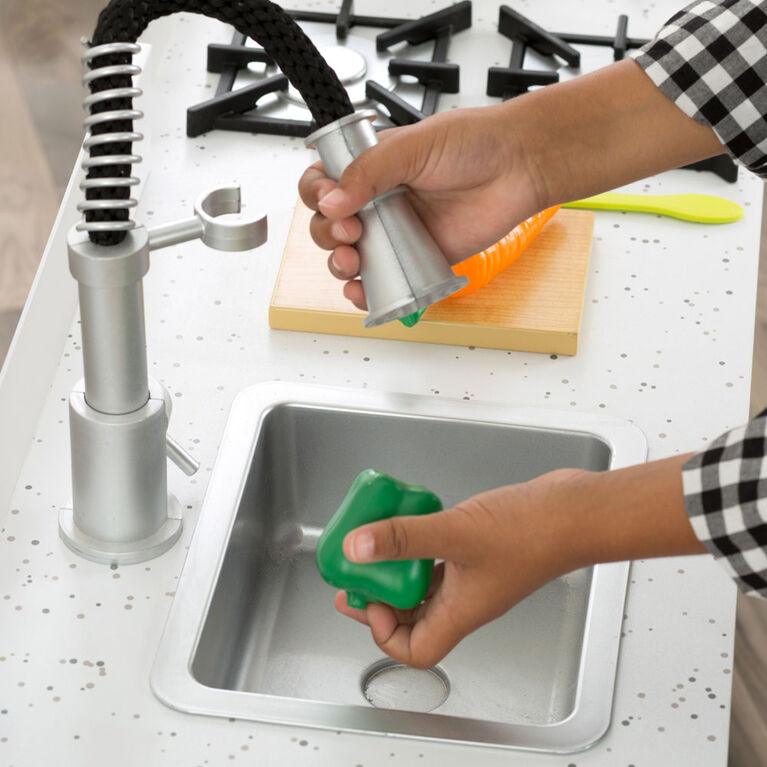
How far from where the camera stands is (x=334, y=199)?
0.79 meters

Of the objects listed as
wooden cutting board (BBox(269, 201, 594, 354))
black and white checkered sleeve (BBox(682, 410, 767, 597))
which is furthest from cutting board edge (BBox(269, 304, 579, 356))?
black and white checkered sleeve (BBox(682, 410, 767, 597))

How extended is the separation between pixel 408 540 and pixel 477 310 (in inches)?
17.3

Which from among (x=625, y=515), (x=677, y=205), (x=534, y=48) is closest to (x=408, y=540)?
(x=625, y=515)

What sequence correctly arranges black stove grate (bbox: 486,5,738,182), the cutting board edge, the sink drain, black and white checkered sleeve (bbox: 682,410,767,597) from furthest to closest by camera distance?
black stove grate (bbox: 486,5,738,182) < the cutting board edge < the sink drain < black and white checkered sleeve (bbox: 682,410,767,597)

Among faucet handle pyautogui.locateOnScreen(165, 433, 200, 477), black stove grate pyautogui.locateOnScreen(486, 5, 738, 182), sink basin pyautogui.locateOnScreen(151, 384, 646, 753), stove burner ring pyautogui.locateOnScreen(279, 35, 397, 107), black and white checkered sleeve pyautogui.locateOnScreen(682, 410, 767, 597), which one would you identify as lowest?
sink basin pyautogui.locateOnScreen(151, 384, 646, 753)

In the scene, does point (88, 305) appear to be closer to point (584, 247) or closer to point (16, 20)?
point (584, 247)

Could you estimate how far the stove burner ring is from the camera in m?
1.47

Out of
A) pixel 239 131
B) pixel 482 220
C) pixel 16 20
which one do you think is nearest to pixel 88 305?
pixel 482 220

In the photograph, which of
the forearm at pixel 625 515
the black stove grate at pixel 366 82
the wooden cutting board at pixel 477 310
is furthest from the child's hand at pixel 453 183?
the black stove grate at pixel 366 82

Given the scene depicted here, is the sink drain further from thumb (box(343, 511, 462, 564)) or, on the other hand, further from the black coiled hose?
the black coiled hose

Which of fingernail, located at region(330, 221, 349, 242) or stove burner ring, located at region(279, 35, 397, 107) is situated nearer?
fingernail, located at region(330, 221, 349, 242)

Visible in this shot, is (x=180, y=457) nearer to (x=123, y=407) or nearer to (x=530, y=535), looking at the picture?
(x=123, y=407)

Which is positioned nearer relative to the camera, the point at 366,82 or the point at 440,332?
the point at 440,332

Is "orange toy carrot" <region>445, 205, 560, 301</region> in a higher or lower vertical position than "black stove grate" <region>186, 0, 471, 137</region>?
lower
